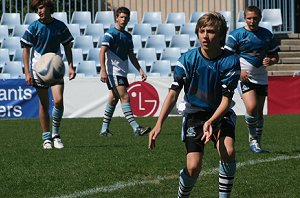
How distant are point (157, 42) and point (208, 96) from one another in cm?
1748

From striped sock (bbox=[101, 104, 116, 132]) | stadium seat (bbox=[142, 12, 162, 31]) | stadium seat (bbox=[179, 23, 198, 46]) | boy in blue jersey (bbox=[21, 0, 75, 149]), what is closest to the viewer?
boy in blue jersey (bbox=[21, 0, 75, 149])

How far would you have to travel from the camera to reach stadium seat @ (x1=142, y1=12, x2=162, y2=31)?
2581 centimetres

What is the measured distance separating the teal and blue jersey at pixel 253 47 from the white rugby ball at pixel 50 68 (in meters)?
2.10

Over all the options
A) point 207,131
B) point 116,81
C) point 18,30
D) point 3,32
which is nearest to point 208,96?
point 207,131

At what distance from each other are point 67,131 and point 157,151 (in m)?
4.72

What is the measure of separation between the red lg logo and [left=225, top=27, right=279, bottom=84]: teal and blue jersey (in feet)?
29.5

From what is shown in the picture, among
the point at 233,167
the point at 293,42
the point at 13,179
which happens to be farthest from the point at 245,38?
the point at 293,42

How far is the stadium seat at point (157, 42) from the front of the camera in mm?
24625

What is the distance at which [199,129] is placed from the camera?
7.27 metres

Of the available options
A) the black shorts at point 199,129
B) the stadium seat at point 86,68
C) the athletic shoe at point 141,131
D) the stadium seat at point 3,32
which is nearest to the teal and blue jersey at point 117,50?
the athletic shoe at point 141,131

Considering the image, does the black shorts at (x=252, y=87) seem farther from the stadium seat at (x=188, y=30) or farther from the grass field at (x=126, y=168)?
the stadium seat at (x=188, y=30)

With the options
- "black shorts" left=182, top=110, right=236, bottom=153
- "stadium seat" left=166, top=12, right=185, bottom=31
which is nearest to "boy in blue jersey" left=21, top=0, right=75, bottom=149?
"black shorts" left=182, top=110, right=236, bottom=153

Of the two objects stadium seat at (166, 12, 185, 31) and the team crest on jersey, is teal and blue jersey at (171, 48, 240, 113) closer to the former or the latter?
the team crest on jersey

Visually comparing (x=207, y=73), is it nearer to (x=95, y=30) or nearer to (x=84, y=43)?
(x=84, y=43)
